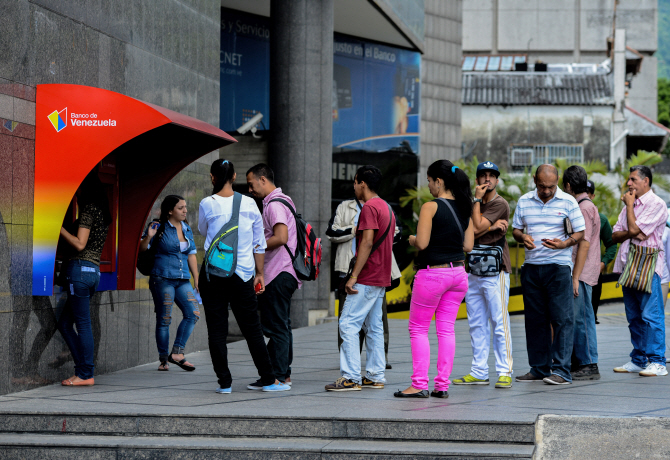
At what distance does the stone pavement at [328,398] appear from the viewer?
580 centimetres

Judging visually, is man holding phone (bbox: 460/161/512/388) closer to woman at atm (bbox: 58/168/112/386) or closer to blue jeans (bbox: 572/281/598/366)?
blue jeans (bbox: 572/281/598/366)

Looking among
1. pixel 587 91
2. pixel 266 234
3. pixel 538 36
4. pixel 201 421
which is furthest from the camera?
pixel 538 36

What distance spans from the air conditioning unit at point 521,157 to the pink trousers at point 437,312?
1289 inches

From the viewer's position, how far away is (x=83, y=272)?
697cm

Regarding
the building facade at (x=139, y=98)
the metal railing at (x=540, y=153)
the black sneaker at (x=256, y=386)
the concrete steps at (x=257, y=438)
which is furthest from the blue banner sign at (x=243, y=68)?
the metal railing at (x=540, y=153)

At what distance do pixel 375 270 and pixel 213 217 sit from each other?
1.35m

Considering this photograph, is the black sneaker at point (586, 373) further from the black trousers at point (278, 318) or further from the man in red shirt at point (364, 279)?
the black trousers at point (278, 318)

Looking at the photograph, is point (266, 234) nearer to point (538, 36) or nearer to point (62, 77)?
A: point (62, 77)

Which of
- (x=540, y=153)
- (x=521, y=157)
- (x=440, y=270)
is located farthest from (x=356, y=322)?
(x=540, y=153)

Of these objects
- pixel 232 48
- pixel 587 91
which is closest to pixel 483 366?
pixel 232 48

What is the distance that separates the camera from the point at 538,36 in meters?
49.9

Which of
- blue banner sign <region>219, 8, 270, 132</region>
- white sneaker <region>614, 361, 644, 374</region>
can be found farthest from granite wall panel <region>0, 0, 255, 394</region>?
blue banner sign <region>219, 8, 270, 132</region>

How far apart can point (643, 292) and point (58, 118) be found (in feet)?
18.0

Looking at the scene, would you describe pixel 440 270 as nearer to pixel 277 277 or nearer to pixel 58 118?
pixel 277 277
